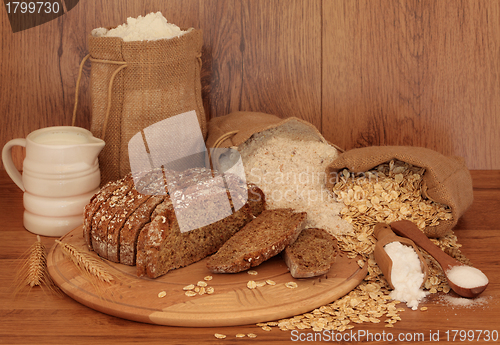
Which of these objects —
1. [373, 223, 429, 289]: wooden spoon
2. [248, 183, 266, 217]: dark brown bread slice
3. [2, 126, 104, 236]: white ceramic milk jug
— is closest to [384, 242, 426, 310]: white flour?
[373, 223, 429, 289]: wooden spoon

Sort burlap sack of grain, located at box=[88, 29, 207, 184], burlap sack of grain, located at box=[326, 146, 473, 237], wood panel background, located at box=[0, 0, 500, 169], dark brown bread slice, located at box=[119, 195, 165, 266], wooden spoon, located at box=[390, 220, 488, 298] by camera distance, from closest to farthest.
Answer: wooden spoon, located at box=[390, 220, 488, 298], dark brown bread slice, located at box=[119, 195, 165, 266], burlap sack of grain, located at box=[326, 146, 473, 237], burlap sack of grain, located at box=[88, 29, 207, 184], wood panel background, located at box=[0, 0, 500, 169]

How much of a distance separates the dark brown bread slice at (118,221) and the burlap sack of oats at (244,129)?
39cm

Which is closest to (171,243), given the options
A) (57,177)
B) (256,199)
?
(256,199)

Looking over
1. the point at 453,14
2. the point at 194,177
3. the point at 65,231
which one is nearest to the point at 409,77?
the point at 453,14

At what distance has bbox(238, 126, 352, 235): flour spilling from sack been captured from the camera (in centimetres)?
150

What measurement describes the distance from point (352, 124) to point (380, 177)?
0.55 metres

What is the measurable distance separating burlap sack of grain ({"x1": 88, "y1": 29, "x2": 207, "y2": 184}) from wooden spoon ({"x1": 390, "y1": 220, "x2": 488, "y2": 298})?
0.80m

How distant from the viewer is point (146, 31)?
160cm

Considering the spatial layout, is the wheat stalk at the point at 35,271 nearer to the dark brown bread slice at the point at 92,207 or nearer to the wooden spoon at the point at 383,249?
the dark brown bread slice at the point at 92,207

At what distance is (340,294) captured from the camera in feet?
3.89

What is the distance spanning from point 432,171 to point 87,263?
967mm

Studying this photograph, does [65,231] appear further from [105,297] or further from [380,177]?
[380,177]

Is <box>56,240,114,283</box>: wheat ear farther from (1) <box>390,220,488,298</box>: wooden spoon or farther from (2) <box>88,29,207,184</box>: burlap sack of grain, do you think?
(1) <box>390,220,488,298</box>: wooden spoon

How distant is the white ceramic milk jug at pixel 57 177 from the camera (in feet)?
4.80
